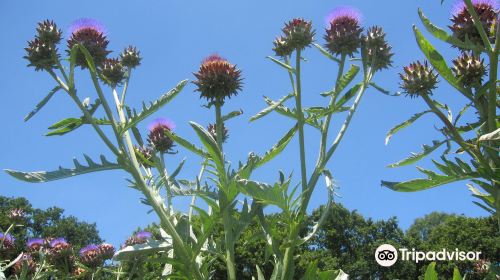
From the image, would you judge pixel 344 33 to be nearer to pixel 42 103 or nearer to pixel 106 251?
pixel 42 103

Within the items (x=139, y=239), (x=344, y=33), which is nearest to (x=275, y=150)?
(x=344, y=33)

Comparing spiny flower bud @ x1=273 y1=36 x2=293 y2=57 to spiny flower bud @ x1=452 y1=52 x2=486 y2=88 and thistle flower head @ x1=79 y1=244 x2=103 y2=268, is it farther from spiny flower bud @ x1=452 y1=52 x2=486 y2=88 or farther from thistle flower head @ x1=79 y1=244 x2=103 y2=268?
thistle flower head @ x1=79 y1=244 x2=103 y2=268

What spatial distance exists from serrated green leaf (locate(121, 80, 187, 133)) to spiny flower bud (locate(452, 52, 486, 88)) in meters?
1.58

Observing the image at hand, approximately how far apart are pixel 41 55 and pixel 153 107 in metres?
1.00

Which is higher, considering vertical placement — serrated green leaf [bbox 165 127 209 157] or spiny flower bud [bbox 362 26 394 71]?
spiny flower bud [bbox 362 26 394 71]

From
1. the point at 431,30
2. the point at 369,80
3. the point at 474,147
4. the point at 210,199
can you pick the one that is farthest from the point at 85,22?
the point at 474,147

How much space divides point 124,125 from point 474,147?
6.27 ft

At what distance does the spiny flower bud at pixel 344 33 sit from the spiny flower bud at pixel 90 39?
5.39ft

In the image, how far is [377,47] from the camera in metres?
4.09

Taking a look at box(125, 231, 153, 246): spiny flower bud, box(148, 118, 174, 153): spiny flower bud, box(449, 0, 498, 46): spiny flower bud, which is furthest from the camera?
box(125, 231, 153, 246): spiny flower bud

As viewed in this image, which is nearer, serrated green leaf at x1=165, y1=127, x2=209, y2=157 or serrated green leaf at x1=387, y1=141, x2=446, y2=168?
serrated green leaf at x1=387, y1=141, x2=446, y2=168

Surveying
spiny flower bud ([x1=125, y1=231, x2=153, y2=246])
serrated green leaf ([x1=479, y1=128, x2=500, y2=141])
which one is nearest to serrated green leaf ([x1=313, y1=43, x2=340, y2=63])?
serrated green leaf ([x1=479, y1=128, x2=500, y2=141])

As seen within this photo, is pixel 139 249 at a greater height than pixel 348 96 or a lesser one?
lesser

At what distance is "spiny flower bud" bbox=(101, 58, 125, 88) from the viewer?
168 inches
